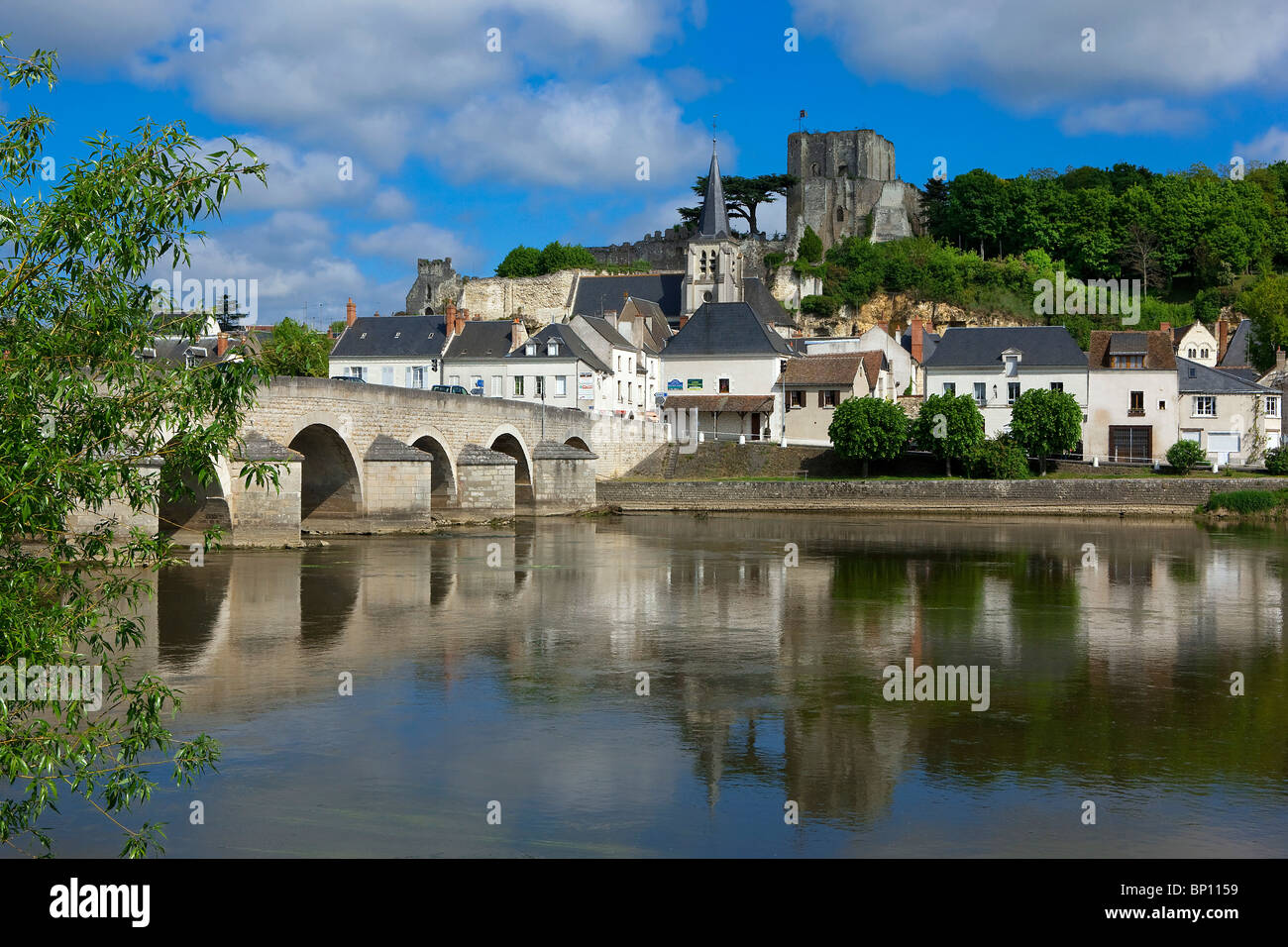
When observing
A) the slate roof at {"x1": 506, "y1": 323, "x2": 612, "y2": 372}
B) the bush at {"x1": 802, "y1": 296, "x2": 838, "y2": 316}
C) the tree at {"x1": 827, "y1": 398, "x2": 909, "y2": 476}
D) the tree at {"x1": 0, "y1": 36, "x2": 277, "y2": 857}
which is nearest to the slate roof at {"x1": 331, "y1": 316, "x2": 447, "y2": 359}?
the slate roof at {"x1": 506, "y1": 323, "x2": 612, "y2": 372}

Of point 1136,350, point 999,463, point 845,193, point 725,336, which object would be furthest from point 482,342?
point 845,193

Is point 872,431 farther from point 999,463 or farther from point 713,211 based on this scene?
point 713,211

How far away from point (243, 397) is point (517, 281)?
75.3 metres

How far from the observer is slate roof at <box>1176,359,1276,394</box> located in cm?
5091

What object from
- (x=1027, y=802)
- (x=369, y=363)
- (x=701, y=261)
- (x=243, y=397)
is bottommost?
(x=1027, y=802)

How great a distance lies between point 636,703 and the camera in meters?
14.1

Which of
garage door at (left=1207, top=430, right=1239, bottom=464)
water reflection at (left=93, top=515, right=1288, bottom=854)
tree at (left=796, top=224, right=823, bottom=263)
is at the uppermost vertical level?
tree at (left=796, top=224, right=823, bottom=263)

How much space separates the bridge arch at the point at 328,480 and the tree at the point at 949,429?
76.1ft

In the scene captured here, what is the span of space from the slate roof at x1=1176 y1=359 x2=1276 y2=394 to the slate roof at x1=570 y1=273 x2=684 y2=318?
99.8 feet

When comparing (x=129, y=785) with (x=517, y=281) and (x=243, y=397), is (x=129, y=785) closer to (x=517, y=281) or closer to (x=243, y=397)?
(x=243, y=397)

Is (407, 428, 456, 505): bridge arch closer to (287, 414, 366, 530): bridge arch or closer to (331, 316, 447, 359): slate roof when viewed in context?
(287, 414, 366, 530): bridge arch

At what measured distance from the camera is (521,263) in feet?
285

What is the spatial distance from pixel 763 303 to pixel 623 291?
28.2 feet

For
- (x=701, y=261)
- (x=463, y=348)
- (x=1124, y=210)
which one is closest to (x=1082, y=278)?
(x=1124, y=210)
